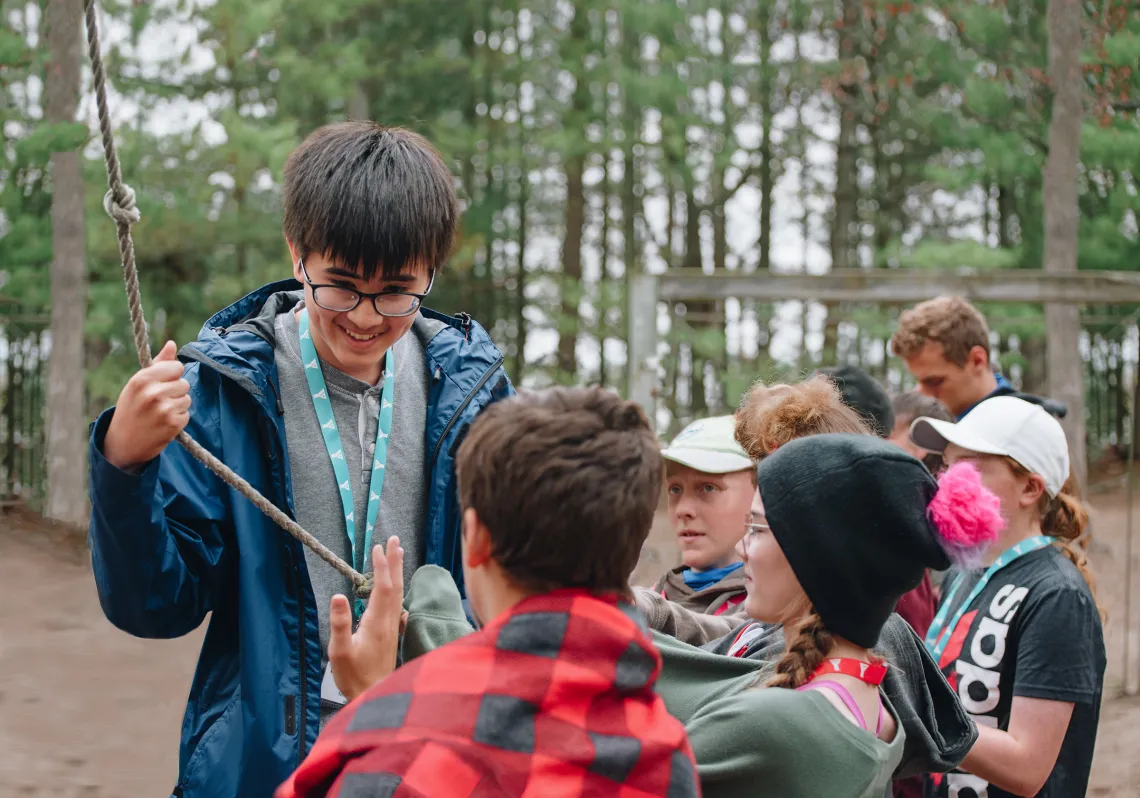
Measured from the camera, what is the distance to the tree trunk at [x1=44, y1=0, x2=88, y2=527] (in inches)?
399

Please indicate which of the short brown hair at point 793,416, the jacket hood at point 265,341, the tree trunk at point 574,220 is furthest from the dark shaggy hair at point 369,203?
the tree trunk at point 574,220

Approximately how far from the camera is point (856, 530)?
1.52 m

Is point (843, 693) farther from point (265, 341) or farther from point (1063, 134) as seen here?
point (1063, 134)

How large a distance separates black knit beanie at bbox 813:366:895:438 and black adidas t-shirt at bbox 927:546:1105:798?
27.0 inches

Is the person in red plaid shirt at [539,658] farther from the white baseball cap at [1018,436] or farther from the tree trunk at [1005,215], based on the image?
the tree trunk at [1005,215]

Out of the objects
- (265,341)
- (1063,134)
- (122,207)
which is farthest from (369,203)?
(1063,134)

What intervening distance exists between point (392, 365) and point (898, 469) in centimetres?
99

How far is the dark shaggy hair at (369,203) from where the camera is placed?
192cm

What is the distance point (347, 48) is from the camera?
13961 millimetres

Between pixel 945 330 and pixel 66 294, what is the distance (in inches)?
349

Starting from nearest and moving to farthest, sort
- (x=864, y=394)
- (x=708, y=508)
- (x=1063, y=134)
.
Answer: (x=708, y=508) → (x=864, y=394) → (x=1063, y=134)

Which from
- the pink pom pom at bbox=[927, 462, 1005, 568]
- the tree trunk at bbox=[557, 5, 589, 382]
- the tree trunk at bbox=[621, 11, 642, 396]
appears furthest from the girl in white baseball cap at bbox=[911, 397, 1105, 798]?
the tree trunk at bbox=[557, 5, 589, 382]

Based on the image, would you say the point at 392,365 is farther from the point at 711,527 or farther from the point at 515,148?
the point at 515,148

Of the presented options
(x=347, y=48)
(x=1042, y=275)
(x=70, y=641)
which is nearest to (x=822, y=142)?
(x=347, y=48)
